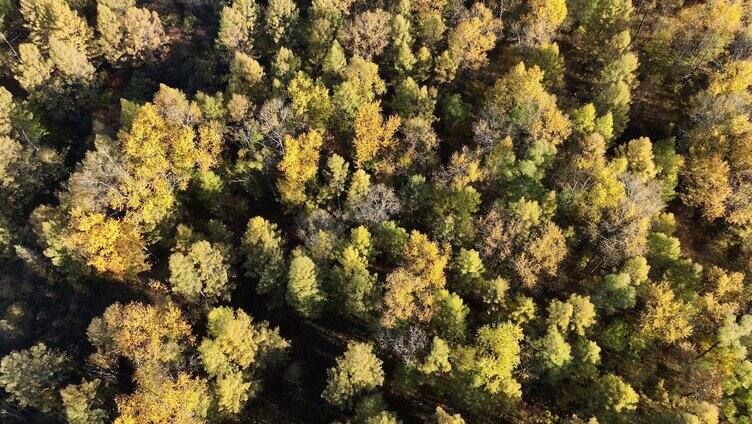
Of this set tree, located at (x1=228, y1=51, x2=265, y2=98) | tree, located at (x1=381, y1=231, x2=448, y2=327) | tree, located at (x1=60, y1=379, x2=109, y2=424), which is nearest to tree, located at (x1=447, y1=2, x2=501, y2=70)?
tree, located at (x1=228, y1=51, x2=265, y2=98)

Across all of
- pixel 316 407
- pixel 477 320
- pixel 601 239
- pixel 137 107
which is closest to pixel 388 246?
pixel 477 320

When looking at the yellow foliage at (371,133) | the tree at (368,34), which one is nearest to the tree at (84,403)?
the yellow foliage at (371,133)

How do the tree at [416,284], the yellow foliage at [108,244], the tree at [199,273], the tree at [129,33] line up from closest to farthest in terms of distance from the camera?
the tree at [416,284] < the tree at [199,273] < the yellow foliage at [108,244] < the tree at [129,33]

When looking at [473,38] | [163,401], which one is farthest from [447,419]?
[473,38]

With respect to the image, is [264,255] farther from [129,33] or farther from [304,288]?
[129,33]

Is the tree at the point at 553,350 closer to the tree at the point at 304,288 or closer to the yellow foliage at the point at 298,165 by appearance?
the tree at the point at 304,288

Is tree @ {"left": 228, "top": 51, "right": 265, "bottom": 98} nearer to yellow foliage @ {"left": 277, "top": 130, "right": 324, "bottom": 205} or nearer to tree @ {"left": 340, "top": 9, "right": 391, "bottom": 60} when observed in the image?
yellow foliage @ {"left": 277, "top": 130, "right": 324, "bottom": 205}
